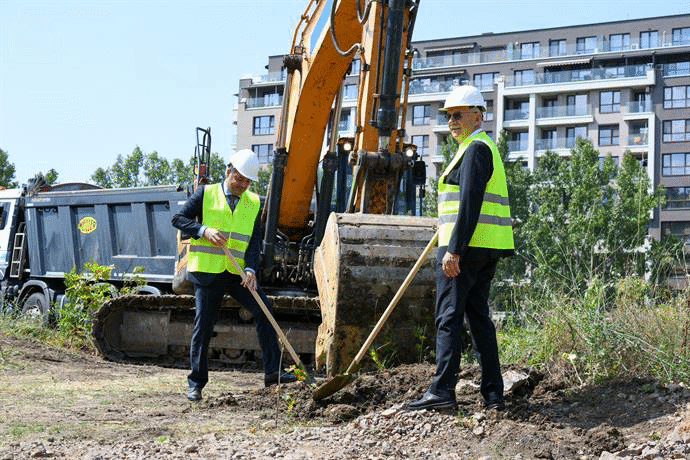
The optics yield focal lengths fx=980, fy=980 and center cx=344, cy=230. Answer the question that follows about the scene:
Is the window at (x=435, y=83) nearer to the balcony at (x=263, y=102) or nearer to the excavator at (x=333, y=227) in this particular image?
the balcony at (x=263, y=102)

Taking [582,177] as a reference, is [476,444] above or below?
below

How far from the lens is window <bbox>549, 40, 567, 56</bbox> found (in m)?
68.2

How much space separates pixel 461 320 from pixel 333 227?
208cm

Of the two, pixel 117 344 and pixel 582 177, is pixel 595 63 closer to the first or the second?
pixel 582 177

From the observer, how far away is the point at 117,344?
11.8m

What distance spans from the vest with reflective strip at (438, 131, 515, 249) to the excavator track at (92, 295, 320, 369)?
4523mm

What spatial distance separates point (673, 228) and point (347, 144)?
179 ft

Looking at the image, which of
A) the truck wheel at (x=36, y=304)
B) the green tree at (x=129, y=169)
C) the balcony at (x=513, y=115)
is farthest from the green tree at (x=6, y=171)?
the truck wheel at (x=36, y=304)

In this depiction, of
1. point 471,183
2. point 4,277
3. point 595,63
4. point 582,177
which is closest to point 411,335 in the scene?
point 471,183

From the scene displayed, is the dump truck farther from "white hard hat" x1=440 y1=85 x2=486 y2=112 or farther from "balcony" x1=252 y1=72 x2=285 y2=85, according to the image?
"balcony" x1=252 y1=72 x2=285 y2=85

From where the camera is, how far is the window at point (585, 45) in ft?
222

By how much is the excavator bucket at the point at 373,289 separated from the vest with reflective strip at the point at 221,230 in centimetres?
70

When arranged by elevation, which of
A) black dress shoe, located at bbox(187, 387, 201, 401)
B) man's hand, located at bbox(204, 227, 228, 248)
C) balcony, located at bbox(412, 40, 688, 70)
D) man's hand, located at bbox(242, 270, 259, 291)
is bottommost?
black dress shoe, located at bbox(187, 387, 201, 401)

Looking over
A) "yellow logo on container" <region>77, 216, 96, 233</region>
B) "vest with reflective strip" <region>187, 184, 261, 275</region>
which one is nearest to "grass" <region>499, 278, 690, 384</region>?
"vest with reflective strip" <region>187, 184, 261, 275</region>
